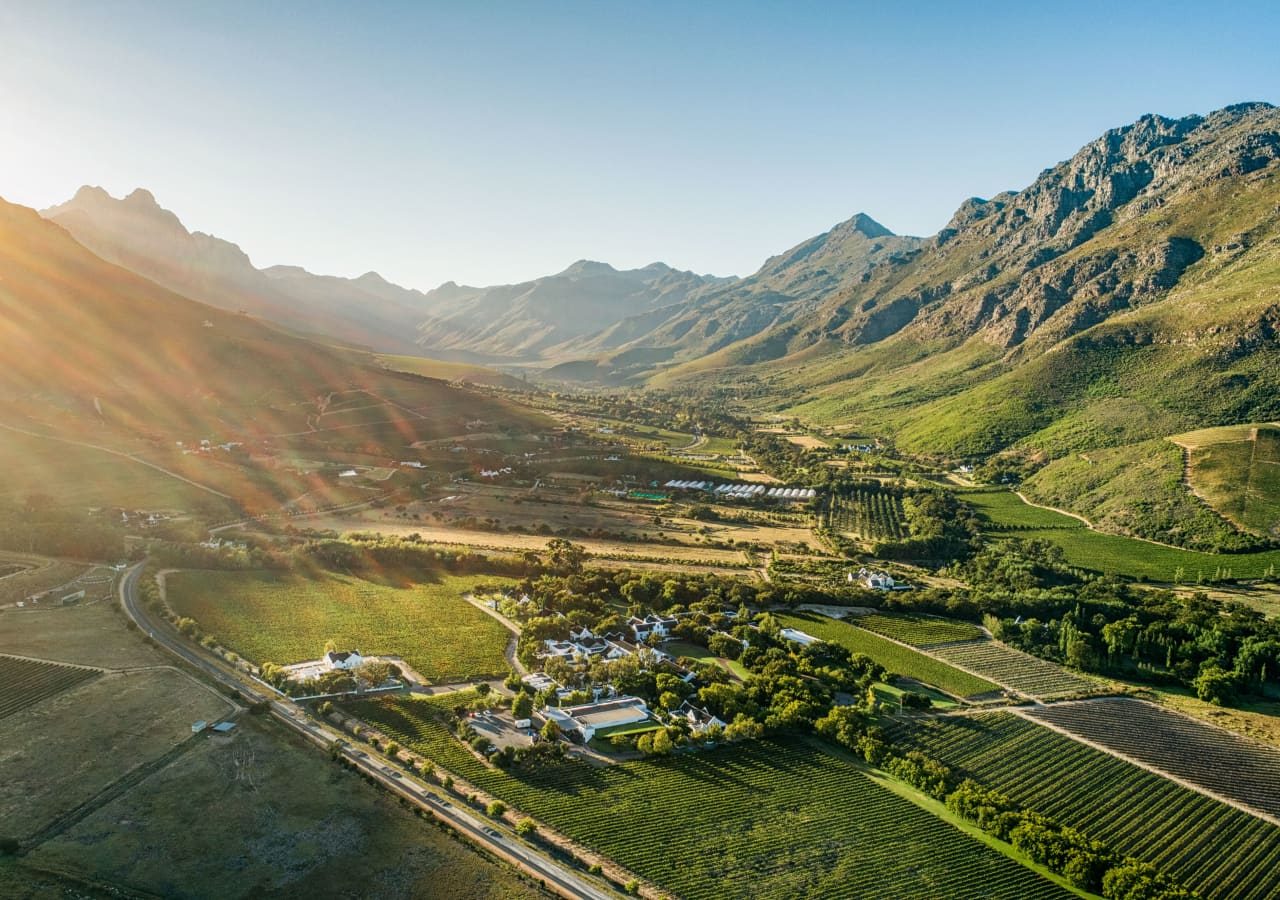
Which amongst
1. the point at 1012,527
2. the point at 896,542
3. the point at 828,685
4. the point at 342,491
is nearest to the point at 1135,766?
the point at 828,685

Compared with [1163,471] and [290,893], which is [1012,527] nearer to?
[1163,471]

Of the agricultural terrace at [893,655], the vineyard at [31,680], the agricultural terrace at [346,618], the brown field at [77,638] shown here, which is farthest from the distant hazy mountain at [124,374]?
the agricultural terrace at [893,655]

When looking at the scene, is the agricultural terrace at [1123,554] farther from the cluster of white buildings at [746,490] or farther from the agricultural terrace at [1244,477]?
the cluster of white buildings at [746,490]

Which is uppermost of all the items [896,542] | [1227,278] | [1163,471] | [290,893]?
[1227,278]

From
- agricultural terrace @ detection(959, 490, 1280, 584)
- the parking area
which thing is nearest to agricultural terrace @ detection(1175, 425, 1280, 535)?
agricultural terrace @ detection(959, 490, 1280, 584)

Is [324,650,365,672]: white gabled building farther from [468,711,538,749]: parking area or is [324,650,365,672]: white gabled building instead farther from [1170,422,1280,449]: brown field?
[1170,422,1280,449]: brown field

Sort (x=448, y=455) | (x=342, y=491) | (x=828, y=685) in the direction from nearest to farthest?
1. (x=828, y=685)
2. (x=342, y=491)
3. (x=448, y=455)
